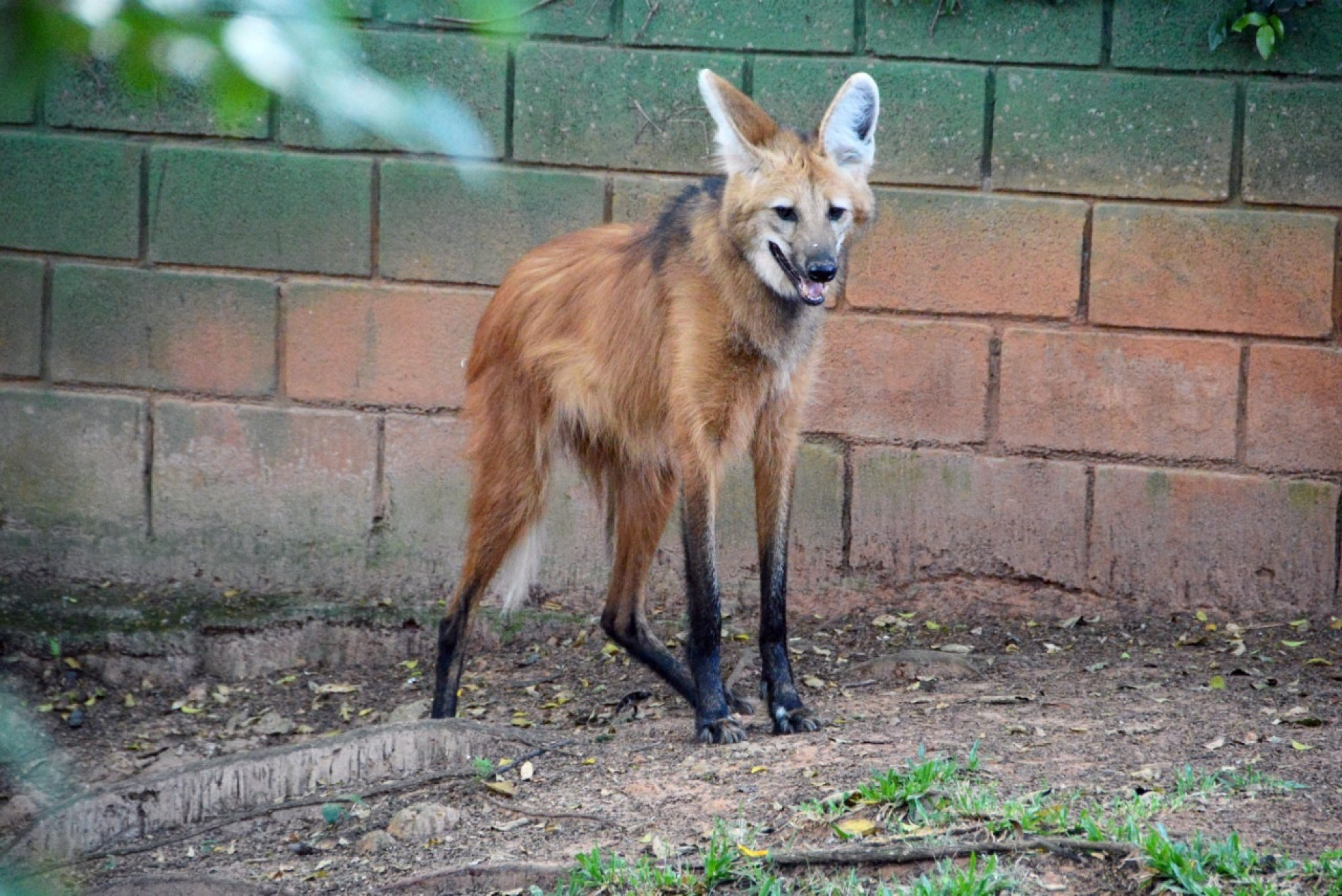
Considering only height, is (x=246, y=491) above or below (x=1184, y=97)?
below

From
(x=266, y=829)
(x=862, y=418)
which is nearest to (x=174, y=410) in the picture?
(x=266, y=829)

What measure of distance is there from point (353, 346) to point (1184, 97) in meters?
2.78

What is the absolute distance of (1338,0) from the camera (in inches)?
160

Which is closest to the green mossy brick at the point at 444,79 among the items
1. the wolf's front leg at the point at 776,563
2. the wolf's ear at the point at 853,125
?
the wolf's ear at the point at 853,125

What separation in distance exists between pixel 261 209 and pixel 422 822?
7.91 feet

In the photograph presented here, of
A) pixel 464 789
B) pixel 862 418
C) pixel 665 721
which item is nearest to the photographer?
pixel 464 789

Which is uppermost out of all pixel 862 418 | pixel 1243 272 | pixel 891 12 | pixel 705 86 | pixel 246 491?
pixel 891 12

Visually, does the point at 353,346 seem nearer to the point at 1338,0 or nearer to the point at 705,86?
the point at 705,86

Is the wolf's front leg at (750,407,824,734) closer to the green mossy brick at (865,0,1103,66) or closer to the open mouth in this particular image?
the open mouth

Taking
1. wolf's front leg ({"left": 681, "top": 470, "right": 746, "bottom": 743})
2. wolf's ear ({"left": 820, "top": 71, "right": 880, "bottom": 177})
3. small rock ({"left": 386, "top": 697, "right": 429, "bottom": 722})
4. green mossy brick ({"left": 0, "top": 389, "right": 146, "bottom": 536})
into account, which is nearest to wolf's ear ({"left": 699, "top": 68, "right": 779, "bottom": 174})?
wolf's ear ({"left": 820, "top": 71, "right": 880, "bottom": 177})

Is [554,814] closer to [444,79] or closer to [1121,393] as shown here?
[1121,393]

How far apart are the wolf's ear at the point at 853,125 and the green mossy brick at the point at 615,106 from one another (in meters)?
1.01

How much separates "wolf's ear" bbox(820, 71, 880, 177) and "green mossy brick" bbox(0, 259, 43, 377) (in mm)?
2832

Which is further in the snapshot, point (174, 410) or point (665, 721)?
point (174, 410)
